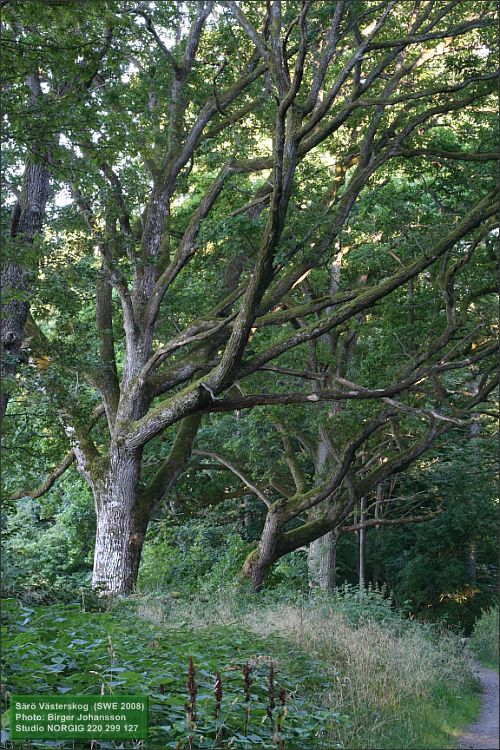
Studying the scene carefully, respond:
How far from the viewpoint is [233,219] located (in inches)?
536

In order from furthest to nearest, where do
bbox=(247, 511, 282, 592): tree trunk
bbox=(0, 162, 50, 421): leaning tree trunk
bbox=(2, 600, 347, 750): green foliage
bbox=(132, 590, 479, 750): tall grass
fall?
bbox=(247, 511, 282, 592): tree trunk
bbox=(0, 162, 50, 421): leaning tree trunk
bbox=(132, 590, 479, 750): tall grass
bbox=(2, 600, 347, 750): green foliage

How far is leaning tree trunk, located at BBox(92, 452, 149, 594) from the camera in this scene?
14555mm

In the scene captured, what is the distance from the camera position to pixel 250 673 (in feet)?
22.2

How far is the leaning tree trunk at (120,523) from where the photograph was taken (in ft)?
47.8

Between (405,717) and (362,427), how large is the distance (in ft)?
33.6

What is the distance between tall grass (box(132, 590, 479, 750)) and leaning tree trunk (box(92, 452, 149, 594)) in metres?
1.98

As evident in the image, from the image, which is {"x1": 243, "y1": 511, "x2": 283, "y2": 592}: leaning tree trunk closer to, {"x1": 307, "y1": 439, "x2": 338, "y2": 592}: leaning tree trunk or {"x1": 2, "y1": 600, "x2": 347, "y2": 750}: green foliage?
{"x1": 307, "y1": 439, "x2": 338, "y2": 592}: leaning tree trunk

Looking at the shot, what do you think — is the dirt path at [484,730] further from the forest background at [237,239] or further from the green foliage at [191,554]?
the green foliage at [191,554]

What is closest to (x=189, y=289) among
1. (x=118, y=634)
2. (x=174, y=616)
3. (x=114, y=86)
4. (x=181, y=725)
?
(x=114, y=86)

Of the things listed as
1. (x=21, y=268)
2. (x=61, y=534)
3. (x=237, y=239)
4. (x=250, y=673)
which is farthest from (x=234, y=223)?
(x=61, y=534)

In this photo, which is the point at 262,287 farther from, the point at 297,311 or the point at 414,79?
the point at 414,79

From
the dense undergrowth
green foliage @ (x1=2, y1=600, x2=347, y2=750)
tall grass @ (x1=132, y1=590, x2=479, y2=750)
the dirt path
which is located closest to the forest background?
green foliage @ (x1=2, y1=600, x2=347, y2=750)

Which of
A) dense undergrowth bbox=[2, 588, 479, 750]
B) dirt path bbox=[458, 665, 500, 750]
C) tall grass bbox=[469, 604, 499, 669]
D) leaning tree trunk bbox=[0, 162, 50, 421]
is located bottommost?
dirt path bbox=[458, 665, 500, 750]

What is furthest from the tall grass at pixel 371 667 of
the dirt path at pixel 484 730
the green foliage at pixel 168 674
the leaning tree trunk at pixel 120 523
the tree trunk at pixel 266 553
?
the tree trunk at pixel 266 553
